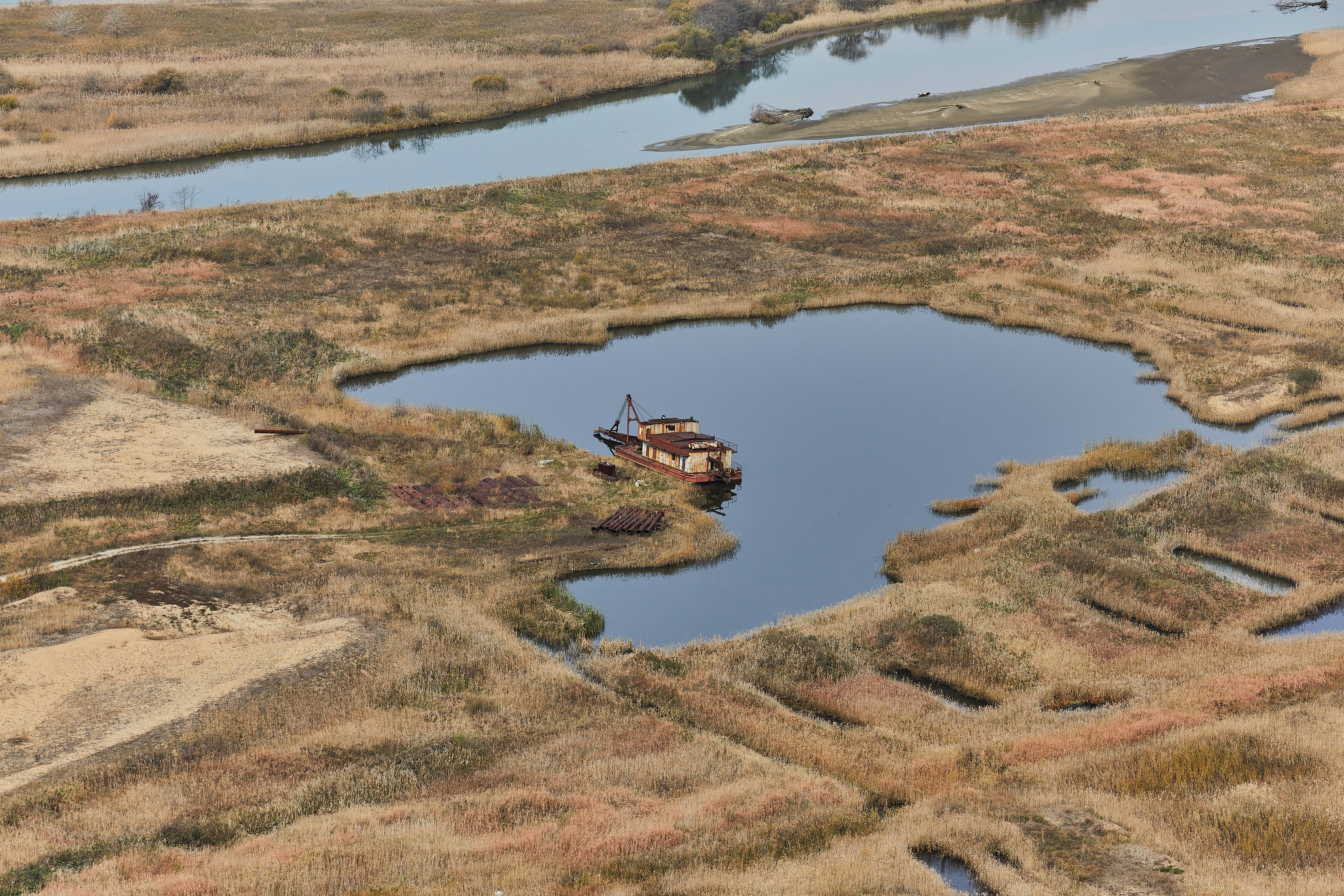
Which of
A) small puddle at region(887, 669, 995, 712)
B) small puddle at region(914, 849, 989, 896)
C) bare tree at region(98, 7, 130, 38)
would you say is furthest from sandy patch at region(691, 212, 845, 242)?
bare tree at region(98, 7, 130, 38)

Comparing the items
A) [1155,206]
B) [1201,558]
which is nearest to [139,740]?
[1201,558]

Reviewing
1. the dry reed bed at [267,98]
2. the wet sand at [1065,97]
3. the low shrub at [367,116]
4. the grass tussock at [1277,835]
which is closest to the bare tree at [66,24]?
the dry reed bed at [267,98]

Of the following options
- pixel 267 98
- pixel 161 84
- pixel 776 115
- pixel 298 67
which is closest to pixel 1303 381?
pixel 776 115

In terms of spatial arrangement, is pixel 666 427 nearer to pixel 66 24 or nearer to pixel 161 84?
pixel 161 84

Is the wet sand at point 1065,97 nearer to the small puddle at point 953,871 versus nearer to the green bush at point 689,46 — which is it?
the green bush at point 689,46

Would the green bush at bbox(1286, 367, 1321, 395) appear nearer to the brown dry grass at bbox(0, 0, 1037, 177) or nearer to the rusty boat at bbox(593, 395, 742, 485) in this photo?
the rusty boat at bbox(593, 395, 742, 485)
